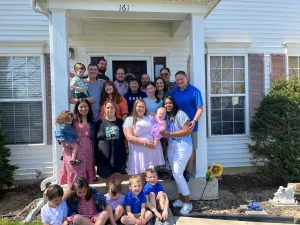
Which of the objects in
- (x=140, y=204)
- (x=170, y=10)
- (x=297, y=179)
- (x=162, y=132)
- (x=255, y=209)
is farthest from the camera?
(x=297, y=179)

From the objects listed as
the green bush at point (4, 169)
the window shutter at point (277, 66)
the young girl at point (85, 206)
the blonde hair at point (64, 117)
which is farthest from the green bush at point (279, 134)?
the green bush at point (4, 169)

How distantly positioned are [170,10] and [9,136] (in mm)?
4272

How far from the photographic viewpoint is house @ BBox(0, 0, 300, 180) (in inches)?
245

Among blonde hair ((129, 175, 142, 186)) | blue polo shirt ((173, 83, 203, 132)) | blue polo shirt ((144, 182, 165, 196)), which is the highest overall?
blue polo shirt ((173, 83, 203, 132))

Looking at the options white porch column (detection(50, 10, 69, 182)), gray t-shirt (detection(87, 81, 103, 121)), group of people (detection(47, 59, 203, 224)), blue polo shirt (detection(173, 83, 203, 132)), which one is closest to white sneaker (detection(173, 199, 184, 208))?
group of people (detection(47, 59, 203, 224))

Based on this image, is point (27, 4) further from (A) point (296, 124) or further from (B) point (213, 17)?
(A) point (296, 124)

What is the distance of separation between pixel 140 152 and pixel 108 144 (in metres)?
0.47

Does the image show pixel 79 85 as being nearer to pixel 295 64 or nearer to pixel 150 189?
pixel 150 189

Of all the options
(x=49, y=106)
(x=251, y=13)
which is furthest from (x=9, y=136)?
(x=251, y=13)

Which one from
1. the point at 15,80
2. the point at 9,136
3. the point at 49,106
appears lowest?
the point at 9,136

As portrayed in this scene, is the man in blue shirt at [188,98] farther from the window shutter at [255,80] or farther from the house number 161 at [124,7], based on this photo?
the window shutter at [255,80]

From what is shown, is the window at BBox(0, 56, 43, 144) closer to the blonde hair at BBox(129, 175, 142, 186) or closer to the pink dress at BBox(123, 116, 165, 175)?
the pink dress at BBox(123, 116, 165, 175)

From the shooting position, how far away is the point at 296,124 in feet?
19.6

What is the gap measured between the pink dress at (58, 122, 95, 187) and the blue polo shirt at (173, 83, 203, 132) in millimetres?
1440
